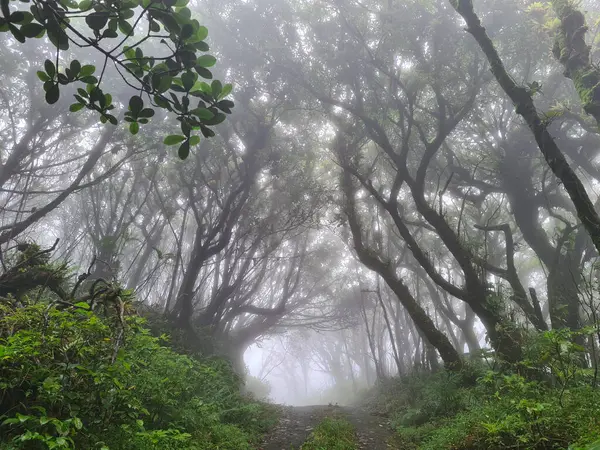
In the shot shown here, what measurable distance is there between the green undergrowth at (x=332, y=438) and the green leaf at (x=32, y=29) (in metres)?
5.87

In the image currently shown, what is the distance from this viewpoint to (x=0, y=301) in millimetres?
4238

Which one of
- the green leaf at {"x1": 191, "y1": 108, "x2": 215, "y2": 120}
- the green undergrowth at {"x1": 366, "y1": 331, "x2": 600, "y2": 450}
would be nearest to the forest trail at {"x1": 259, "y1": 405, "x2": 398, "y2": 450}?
the green undergrowth at {"x1": 366, "y1": 331, "x2": 600, "y2": 450}

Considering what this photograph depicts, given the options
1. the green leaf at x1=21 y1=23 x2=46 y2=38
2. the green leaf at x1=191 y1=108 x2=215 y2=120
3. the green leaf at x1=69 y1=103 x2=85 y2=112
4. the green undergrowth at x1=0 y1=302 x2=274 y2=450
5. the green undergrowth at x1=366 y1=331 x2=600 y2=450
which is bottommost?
the green undergrowth at x1=366 y1=331 x2=600 y2=450

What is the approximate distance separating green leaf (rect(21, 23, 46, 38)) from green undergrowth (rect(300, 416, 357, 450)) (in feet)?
19.3

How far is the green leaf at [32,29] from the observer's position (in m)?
1.66

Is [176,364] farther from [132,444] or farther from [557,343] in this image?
[557,343]

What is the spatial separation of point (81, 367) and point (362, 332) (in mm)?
31761

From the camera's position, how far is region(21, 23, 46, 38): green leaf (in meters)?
1.66

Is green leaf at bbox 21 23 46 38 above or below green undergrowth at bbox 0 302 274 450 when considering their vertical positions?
above

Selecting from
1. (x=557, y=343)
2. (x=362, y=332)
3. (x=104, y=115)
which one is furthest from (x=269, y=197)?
(x=362, y=332)

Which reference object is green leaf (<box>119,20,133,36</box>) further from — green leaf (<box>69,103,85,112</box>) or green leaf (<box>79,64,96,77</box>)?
green leaf (<box>69,103,85,112</box>)

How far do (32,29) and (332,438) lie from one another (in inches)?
263

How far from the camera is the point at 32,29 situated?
1.69 meters

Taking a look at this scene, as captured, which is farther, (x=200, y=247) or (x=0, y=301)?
(x=200, y=247)
